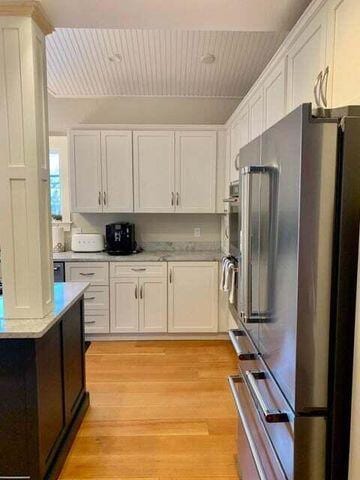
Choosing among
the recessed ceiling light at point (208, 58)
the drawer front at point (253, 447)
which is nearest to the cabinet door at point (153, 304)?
the drawer front at point (253, 447)

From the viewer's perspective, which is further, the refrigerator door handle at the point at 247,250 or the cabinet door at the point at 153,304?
the cabinet door at the point at 153,304

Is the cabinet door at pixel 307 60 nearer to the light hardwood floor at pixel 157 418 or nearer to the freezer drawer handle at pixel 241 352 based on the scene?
the freezer drawer handle at pixel 241 352

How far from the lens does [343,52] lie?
50.6 inches

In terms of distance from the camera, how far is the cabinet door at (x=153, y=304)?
3877 millimetres

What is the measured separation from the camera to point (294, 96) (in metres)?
1.78

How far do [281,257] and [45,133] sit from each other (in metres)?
1.54

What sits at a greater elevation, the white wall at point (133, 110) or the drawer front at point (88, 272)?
the white wall at point (133, 110)

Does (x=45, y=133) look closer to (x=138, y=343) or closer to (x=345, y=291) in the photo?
(x=345, y=291)

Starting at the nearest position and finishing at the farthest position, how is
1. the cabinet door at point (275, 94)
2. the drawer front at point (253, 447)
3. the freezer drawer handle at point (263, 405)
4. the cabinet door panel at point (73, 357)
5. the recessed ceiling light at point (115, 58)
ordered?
1. the freezer drawer handle at point (263, 405)
2. the drawer front at point (253, 447)
3. the cabinet door at point (275, 94)
4. the cabinet door panel at point (73, 357)
5. the recessed ceiling light at point (115, 58)

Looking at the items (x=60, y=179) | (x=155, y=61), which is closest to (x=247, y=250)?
(x=155, y=61)

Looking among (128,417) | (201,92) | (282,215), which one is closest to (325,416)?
(282,215)

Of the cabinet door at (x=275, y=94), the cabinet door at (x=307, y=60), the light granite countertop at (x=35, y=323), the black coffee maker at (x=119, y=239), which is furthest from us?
the black coffee maker at (x=119, y=239)

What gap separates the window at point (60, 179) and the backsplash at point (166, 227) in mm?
148

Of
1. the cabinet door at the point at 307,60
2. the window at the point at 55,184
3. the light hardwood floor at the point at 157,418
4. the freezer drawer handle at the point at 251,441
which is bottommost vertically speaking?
the light hardwood floor at the point at 157,418
